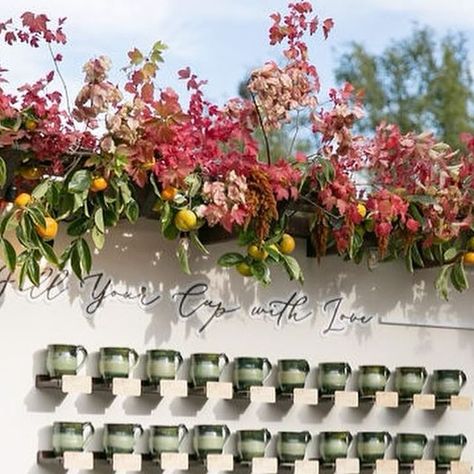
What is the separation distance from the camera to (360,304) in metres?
4.39

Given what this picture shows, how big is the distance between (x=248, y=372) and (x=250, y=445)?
0.21 meters

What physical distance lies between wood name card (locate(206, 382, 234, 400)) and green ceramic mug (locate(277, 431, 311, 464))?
0.22 meters

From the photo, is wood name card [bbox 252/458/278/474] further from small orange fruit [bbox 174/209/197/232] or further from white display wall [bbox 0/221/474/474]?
small orange fruit [bbox 174/209/197/232]

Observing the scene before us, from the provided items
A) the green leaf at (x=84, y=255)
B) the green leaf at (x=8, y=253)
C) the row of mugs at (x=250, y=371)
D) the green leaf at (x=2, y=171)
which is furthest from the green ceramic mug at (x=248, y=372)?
the green leaf at (x=2, y=171)

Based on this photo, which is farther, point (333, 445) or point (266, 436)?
point (333, 445)

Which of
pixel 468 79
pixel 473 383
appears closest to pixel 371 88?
pixel 468 79

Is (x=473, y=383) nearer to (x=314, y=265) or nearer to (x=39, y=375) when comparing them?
(x=314, y=265)

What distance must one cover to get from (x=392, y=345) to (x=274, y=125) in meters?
0.96

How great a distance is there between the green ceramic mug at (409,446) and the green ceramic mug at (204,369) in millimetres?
685

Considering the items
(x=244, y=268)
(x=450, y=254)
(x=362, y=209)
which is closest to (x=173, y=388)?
(x=244, y=268)

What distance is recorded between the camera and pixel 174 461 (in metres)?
3.95

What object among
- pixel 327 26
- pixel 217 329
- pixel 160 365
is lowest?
pixel 160 365

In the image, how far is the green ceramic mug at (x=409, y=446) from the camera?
435 cm

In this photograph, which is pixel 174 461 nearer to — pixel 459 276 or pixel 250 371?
pixel 250 371
